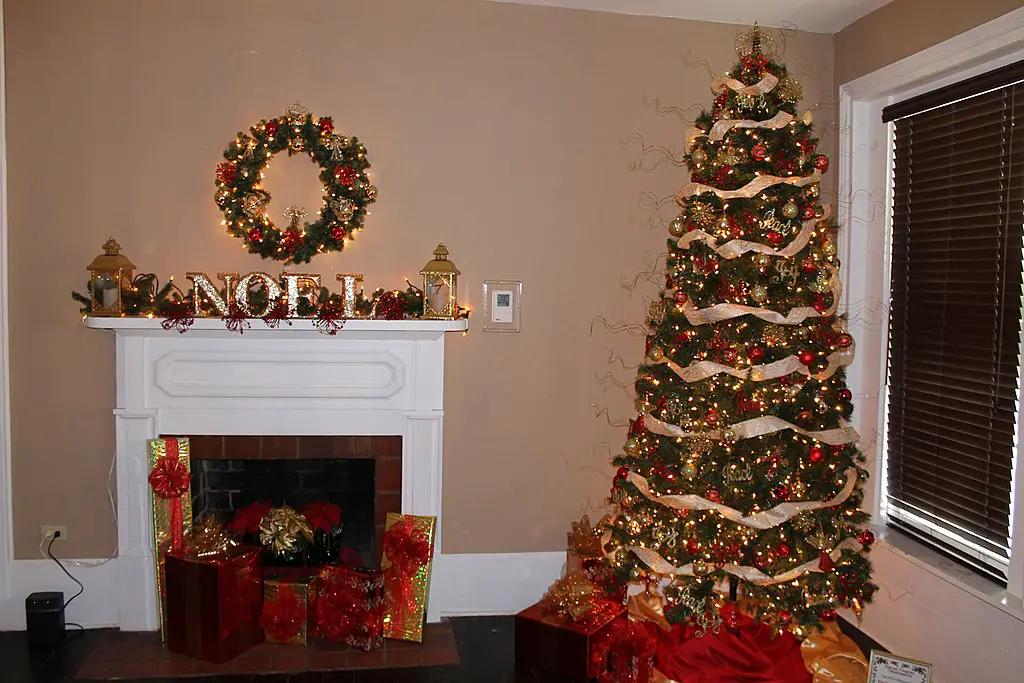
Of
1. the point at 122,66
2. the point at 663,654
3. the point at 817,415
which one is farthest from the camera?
the point at 122,66

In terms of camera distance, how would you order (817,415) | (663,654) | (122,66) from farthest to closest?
1. (122,66)
2. (663,654)
3. (817,415)

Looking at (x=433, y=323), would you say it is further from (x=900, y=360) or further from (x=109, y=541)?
(x=900, y=360)

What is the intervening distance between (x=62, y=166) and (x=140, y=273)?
554 millimetres

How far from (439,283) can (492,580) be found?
1.45 meters

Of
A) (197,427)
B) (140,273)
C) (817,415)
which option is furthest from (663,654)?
(140,273)

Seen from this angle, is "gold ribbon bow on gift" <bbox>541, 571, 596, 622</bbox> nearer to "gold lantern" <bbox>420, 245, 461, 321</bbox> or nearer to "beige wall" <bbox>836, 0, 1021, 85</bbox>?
"gold lantern" <bbox>420, 245, 461, 321</bbox>

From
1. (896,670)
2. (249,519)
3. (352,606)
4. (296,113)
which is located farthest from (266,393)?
(896,670)

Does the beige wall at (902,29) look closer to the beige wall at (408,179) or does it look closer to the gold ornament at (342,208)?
the beige wall at (408,179)

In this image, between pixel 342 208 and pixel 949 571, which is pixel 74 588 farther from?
pixel 949 571

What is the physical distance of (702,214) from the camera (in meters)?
2.92

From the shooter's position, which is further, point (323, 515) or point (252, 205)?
point (323, 515)

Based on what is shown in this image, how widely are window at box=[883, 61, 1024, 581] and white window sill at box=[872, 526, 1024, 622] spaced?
0.16 feet

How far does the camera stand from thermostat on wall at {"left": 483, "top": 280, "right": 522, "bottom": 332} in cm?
364

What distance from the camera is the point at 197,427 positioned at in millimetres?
3471
